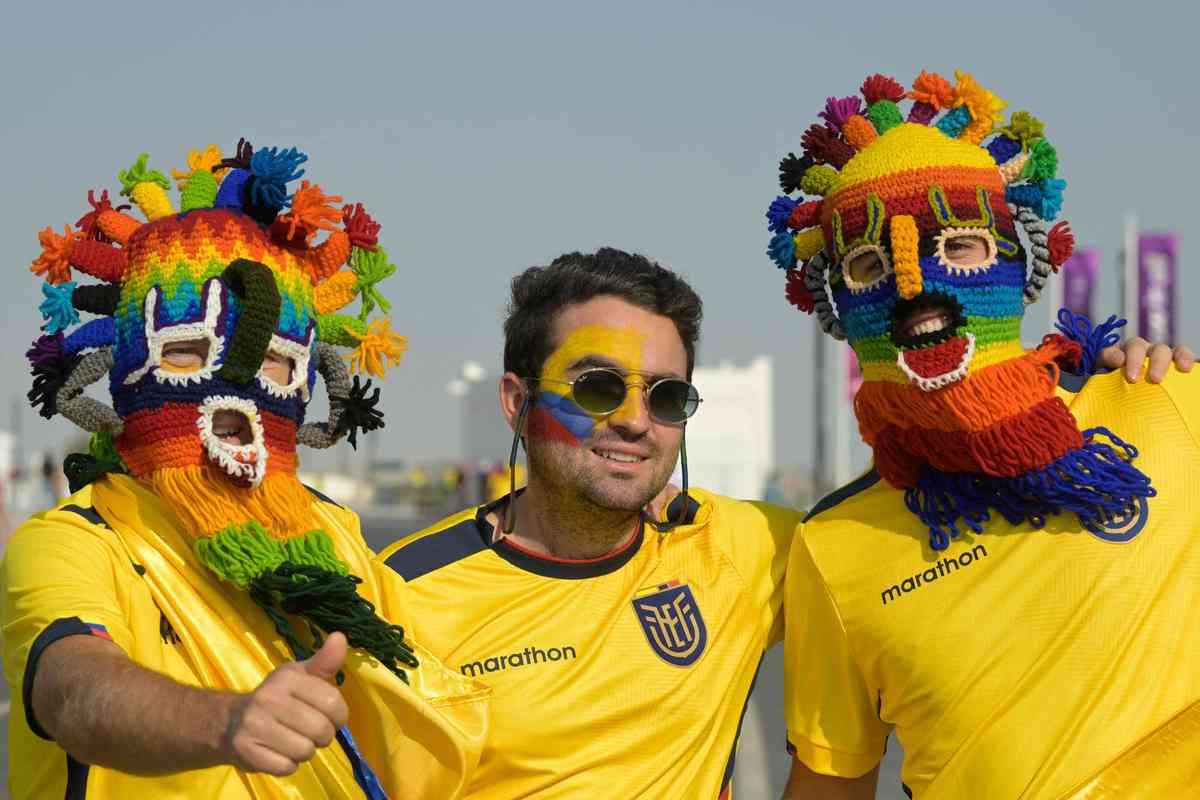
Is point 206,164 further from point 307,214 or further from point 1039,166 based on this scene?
point 1039,166

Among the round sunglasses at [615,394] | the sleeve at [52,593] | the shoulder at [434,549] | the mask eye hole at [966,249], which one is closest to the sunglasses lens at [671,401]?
the round sunglasses at [615,394]

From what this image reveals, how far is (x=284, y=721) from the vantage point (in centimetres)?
258

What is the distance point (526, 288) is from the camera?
451cm

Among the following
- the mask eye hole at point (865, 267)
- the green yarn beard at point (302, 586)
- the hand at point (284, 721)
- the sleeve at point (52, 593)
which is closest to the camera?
the hand at point (284, 721)

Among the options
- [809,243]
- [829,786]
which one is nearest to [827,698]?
[829,786]

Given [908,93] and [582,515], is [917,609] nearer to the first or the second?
[582,515]

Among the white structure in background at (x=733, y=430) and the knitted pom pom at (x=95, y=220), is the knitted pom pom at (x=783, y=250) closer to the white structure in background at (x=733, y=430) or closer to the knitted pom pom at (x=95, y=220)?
the knitted pom pom at (x=95, y=220)

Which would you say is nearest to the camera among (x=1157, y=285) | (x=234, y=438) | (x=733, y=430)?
(x=234, y=438)

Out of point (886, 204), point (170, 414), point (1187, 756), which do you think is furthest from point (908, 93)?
point (170, 414)

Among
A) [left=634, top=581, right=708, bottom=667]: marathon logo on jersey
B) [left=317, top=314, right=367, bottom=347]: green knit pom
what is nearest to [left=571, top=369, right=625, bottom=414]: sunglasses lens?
[left=634, top=581, right=708, bottom=667]: marathon logo on jersey

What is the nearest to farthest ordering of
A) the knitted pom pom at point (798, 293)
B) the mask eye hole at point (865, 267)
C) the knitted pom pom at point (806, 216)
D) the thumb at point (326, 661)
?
the thumb at point (326, 661) → the mask eye hole at point (865, 267) → the knitted pom pom at point (806, 216) → the knitted pom pom at point (798, 293)

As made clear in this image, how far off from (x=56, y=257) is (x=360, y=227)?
30.5 inches

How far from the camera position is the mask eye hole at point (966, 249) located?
3.81m

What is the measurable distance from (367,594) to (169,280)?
0.92 m
